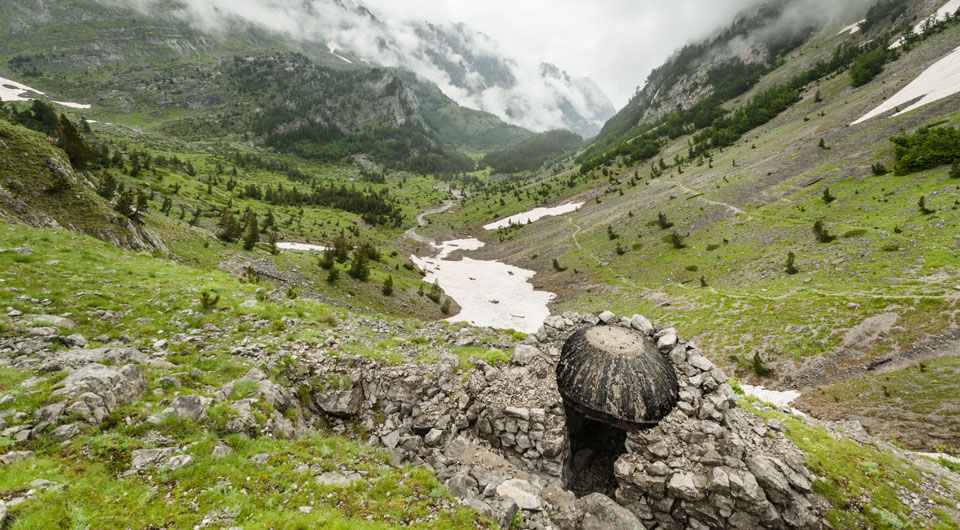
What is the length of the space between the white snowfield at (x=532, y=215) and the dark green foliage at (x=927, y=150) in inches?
1942

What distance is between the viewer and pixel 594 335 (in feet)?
44.5

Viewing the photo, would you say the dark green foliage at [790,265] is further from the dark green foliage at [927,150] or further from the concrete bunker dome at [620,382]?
the concrete bunker dome at [620,382]

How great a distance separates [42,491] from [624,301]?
124 ft

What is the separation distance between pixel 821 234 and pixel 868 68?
7813 cm

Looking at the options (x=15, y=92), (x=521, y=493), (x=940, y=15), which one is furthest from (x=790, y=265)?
(x=15, y=92)

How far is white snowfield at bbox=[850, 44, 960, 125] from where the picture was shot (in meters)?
46.4

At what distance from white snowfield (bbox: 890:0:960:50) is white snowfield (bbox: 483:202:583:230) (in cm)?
8536

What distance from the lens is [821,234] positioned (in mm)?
30281

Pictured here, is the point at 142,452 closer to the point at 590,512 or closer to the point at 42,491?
the point at 42,491

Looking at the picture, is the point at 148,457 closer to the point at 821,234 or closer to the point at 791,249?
the point at 791,249

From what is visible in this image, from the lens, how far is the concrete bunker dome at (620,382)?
11805mm

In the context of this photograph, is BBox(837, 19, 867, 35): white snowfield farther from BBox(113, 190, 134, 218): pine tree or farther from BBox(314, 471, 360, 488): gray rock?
BBox(113, 190, 134, 218): pine tree

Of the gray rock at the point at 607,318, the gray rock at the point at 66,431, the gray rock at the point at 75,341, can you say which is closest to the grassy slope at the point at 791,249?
the gray rock at the point at 607,318

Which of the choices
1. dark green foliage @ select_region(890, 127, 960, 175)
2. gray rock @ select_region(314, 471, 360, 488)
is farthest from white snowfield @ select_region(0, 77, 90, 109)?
dark green foliage @ select_region(890, 127, 960, 175)
